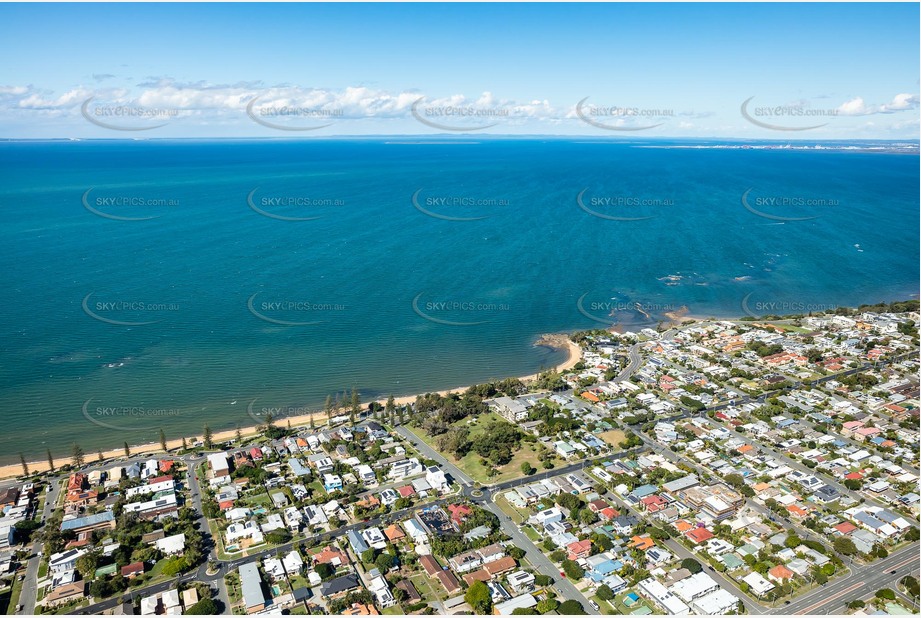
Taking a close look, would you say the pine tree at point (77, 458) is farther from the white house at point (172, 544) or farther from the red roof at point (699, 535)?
the red roof at point (699, 535)

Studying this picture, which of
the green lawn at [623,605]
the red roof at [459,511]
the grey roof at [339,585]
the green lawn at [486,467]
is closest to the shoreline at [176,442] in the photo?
the green lawn at [486,467]

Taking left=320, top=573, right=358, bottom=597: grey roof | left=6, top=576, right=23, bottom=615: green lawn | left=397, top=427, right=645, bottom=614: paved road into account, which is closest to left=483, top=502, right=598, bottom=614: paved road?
left=397, top=427, right=645, bottom=614: paved road

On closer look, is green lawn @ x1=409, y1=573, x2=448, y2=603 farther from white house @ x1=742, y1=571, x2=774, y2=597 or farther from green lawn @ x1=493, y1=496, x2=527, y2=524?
white house @ x1=742, y1=571, x2=774, y2=597

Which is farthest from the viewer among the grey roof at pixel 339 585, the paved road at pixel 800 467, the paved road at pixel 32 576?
the paved road at pixel 800 467

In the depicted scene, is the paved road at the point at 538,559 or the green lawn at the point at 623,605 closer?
the green lawn at the point at 623,605

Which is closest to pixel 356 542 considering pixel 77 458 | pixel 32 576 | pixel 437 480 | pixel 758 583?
pixel 437 480

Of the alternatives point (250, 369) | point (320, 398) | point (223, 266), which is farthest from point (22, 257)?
point (320, 398)

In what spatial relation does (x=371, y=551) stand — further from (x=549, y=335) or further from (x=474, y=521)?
(x=549, y=335)
